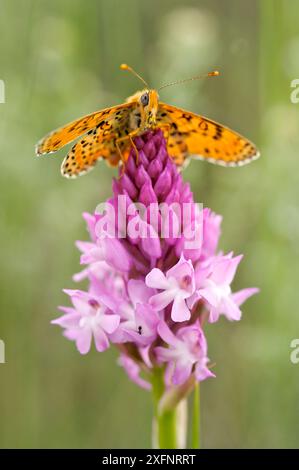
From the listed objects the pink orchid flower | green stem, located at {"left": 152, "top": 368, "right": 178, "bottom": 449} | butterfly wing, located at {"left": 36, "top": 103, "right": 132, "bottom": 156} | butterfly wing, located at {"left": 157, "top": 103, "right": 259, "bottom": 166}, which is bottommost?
green stem, located at {"left": 152, "top": 368, "right": 178, "bottom": 449}

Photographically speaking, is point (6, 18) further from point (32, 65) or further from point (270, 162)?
point (270, 162)

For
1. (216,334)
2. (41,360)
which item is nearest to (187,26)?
(216,334)

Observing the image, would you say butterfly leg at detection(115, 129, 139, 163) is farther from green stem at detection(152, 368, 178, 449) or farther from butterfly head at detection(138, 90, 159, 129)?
green stem at detection(152, 368, 178, 449)

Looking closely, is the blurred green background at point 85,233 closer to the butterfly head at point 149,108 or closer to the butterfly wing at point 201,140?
the butterfly wing at point 201,140

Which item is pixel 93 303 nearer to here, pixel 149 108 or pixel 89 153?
pixel 89 153

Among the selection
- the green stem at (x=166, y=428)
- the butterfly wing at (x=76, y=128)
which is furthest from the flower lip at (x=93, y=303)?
the butterfly wing at (x=76, y=128)

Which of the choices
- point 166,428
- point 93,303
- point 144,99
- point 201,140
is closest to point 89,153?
point 144,99

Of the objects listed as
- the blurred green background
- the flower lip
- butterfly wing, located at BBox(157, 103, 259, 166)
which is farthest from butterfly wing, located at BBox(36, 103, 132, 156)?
the blurred green background

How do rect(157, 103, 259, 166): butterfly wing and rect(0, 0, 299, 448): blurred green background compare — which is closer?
rect(157, 103, 259, 166): butterfly wing
